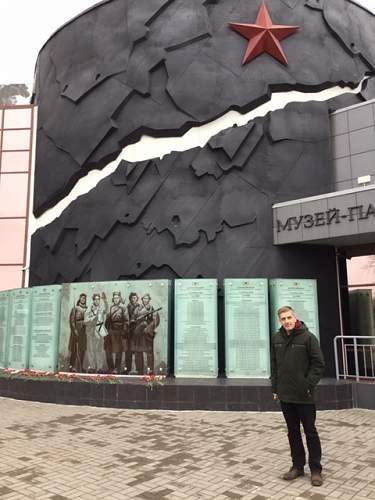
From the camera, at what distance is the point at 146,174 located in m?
13.3

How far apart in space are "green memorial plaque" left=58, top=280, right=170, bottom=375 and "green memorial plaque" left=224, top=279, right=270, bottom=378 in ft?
4.75

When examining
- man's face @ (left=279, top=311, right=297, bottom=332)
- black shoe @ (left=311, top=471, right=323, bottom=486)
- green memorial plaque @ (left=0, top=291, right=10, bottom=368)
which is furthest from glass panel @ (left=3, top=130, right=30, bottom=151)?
black shoe @ (left=311, top=471, right=323, bottom=486)

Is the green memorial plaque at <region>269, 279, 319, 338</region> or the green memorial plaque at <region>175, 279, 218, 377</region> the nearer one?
the green memorial plaque at <region>175, 279, 218, 377</region>

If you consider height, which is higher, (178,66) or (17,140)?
(178,66)

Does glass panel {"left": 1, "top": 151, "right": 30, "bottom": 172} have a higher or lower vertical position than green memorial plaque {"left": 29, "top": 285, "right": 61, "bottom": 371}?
higher

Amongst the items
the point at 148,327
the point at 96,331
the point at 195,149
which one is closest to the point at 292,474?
the point at 148,327

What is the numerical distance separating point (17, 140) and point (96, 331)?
1016 centimetres

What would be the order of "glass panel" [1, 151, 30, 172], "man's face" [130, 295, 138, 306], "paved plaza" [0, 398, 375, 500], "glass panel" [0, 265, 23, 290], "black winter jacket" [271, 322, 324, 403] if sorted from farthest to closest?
"glass panel" [1, 151, 30, 172] → "glass panel" [0, 265, 23, 290] → "man's face" [130, 295, 138, 306] → "black winter jacket" [271, 322, 324, 403] → "paved plaza" [0, 398, 375, 500]

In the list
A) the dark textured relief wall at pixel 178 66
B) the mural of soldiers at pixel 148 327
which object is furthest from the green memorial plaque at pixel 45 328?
the dark textured relief wall at pixel 178 66

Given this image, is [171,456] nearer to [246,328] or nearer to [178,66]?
[246,328]

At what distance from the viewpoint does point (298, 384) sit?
4914 mm

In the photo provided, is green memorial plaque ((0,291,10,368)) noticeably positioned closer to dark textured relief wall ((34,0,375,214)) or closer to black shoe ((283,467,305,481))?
dark textured relief wall ((34,0,375,214))

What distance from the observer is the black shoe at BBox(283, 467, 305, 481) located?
16.4 feet

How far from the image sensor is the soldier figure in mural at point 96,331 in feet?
35.6
